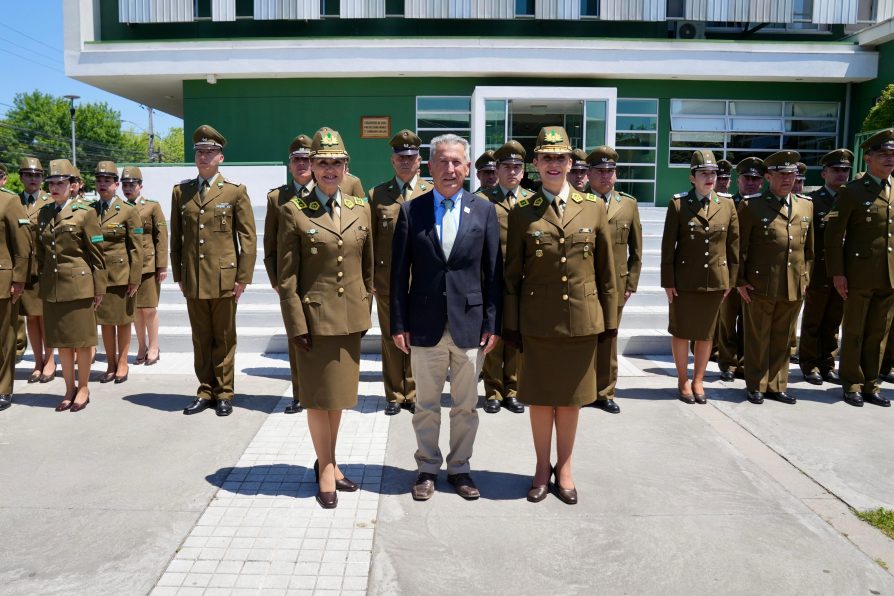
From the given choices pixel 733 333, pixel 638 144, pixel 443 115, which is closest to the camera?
pixel 733 333

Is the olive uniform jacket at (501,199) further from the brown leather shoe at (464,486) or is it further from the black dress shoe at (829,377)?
the black dress shoe at (829,377)

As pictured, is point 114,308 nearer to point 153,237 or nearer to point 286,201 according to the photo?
point 153,237

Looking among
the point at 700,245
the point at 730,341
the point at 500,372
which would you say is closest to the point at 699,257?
the point at 700,245

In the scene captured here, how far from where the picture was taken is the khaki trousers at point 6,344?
19.6ft

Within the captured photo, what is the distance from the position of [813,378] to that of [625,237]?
8.85 ft

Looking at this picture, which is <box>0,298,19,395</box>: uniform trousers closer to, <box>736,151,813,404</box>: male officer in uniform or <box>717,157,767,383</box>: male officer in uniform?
<box>736,151,813,404</box>: male officer in uniform

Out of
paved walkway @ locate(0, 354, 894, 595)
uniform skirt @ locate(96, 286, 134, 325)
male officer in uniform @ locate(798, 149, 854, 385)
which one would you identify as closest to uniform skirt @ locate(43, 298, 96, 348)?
paved walkway @ locate(0, 354, 894, 595)

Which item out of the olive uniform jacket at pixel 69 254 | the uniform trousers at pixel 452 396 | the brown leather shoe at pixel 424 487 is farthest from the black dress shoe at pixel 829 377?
the olive uniform jacket at pixel 69 254

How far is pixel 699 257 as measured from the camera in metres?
6.07

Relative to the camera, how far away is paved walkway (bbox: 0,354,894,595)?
10.5 ft

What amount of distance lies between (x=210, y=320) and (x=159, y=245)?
225 cm

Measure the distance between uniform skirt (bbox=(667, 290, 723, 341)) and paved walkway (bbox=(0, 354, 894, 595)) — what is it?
2.33 ft

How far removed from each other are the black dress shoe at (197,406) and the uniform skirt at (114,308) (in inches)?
64.6

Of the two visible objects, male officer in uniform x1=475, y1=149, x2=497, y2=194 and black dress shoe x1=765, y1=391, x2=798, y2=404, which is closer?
black dress shoe x1=765, y1=391, x2=798, y2=404
